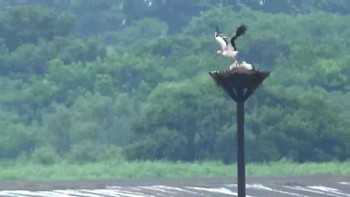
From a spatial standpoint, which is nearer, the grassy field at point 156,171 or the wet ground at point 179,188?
the wet ground at point 179,188

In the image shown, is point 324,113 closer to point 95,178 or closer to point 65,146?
point 65,146

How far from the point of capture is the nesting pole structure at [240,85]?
8.45 meters

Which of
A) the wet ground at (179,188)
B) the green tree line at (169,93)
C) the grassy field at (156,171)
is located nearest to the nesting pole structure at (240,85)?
the wet ground at (179,188)

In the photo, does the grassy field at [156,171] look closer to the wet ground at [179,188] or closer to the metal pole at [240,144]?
the wet ground at [179,188]

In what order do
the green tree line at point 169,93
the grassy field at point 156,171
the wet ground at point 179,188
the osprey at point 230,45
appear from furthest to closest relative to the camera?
the green tree line at point 169,93 < the grassy field at point 156,171 < the wet ground at point 179,188 < the osprey at point 230,45

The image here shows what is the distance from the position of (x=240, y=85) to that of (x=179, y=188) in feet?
36.1

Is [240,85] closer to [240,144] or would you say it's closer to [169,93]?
[240,144]

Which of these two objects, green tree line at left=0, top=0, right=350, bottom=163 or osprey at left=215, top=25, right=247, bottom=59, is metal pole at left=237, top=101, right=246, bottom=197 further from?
green tree line at left=0, top=0, right=350, bottom=163

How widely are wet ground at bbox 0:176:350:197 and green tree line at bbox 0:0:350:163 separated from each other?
6.68m

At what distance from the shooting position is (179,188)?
19.4 m

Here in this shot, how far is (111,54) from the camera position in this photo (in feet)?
124

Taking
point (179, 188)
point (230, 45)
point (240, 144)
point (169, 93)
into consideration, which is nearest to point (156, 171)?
point (179, 188)

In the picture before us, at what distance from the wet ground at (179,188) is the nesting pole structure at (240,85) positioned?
9726mm

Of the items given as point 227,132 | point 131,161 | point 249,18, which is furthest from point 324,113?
point 249,18
